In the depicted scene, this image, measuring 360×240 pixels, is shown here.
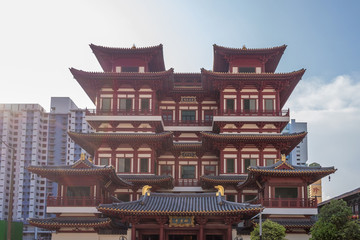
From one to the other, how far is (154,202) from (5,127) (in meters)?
104

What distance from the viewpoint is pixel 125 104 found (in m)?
47.5

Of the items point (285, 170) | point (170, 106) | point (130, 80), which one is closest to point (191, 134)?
point (170, 106)

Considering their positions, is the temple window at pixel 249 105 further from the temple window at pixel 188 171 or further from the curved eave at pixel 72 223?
the curved eave at pixel 72 223

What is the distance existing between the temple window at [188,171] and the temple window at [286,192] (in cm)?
1254

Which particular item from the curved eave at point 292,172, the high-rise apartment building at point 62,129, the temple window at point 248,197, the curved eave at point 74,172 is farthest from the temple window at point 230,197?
the high-rise apartment building at point 62,129

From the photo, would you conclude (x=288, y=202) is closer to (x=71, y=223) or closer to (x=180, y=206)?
(x=180, y=206)

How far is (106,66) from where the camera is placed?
50844 mm

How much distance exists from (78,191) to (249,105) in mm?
21144

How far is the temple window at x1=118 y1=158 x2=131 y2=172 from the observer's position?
45219 mm

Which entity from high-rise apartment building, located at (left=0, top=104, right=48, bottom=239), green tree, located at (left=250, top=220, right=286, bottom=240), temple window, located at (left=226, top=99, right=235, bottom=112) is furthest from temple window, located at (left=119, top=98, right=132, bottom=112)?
high-rise apartment building, located at (left=0, top=104, right=48, bottom=239)

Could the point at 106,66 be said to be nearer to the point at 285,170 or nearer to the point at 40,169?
the point at 40,169

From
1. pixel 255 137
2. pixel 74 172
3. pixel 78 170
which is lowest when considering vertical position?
pixel 74 172

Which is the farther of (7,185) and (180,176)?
(7,185)

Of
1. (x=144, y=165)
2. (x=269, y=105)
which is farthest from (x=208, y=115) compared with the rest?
(x=144, y=165)
